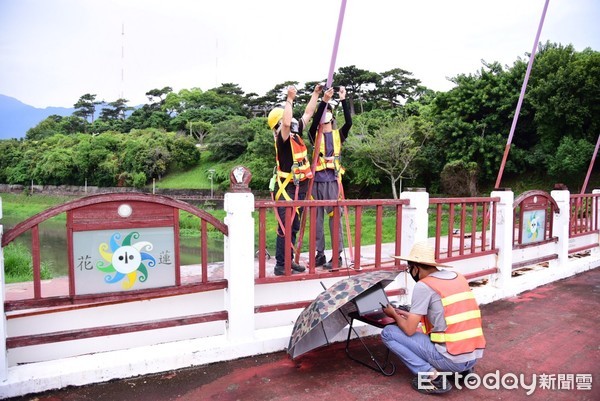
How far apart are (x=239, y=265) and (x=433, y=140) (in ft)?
71.4

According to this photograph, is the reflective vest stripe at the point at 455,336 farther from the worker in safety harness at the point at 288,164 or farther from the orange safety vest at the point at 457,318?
the worker in safety harness at the point at 288,164

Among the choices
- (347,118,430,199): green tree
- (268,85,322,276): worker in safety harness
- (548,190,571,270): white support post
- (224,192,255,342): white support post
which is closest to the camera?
(224,192,255,342): white support post

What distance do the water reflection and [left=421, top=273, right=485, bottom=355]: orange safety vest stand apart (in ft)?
29.1

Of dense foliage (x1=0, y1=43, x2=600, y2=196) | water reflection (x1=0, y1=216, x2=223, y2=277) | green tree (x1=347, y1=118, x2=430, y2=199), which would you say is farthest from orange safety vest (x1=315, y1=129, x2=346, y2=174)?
green tree (x1=347, y1=118, x2=430, y2=199)

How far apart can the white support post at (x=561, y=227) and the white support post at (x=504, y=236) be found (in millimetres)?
1520

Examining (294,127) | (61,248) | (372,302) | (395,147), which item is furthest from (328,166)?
(395,147)

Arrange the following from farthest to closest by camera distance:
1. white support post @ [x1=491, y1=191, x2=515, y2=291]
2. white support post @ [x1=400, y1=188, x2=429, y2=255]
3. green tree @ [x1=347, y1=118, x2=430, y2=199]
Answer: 1. green tree @ [x1=347, y1=118, x2=430, y2=199]
2. white support post @ [x1=491, y1=191, x2=515, y2=291]
3. white support post @ [x1=400, y1=188, x2=429, y2=255]

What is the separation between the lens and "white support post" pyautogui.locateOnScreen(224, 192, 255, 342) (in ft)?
11.1

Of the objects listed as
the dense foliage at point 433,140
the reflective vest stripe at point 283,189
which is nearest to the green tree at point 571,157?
the dense foliage at point 433,140

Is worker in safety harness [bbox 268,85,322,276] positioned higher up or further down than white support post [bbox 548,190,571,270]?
higher up

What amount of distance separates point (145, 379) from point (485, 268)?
396 cm

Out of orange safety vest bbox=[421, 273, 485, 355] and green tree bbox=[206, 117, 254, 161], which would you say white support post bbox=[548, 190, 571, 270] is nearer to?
orange safety vest bbox=[421, 273, 485, 355]

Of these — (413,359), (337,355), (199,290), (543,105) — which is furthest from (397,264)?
(543,105)

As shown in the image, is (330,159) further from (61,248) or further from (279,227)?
(61,248)
